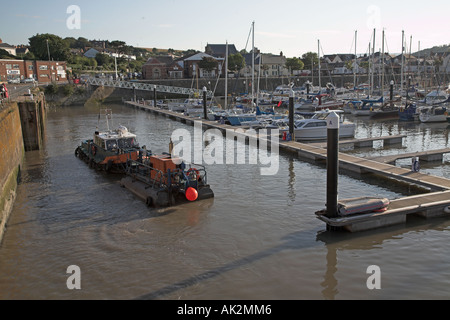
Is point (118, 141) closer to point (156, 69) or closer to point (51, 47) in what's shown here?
point (156, 69)

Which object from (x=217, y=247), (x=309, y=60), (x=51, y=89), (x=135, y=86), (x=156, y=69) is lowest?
(x=217, y=247)

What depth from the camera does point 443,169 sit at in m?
20.4

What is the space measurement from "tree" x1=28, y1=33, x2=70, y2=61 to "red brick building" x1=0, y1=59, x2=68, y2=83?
8.93 m

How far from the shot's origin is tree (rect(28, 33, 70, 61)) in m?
94.1

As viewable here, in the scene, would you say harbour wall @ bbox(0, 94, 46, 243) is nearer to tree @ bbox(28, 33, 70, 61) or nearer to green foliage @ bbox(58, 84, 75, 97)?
green foliage @ bbox(58, 84, 75, 97)

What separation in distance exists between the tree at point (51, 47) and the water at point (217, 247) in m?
86.1

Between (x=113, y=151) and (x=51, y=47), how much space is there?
85.2 metres

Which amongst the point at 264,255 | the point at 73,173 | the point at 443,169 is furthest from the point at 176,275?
the point at 443,169

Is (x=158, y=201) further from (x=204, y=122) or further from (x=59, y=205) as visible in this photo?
(x=204, y=122)

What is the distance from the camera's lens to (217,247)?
38.7ft

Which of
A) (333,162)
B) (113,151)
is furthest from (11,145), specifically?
(333,162)

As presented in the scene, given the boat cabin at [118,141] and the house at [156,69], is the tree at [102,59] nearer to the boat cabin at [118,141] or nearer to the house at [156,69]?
the house at [156,69]

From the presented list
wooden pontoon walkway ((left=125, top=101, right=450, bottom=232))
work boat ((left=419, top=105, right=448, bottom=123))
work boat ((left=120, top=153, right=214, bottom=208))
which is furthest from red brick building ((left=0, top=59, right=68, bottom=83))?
wooden pontoon walkway ((left=125, top=101, right=450, bottom=232))
